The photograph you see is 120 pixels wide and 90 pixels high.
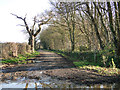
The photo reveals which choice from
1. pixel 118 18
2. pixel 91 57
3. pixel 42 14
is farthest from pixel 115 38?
pixel 42 14

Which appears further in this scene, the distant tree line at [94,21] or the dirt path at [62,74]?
the distant tree line at [94,21]

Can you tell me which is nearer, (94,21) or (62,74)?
(62,74)

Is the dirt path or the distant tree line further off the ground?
the distant tree line

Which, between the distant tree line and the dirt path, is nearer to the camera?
the dirt path

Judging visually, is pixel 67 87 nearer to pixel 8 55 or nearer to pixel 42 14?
pixel 8 55

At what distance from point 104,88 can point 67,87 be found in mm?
1405

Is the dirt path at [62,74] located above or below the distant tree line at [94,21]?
below

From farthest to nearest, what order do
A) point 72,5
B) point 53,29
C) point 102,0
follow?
point 53,29
point 102,0
point 72,5

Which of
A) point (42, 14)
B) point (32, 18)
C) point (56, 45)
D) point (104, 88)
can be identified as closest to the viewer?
point (104, 88)

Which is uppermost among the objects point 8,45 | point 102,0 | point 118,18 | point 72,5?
point 102,0

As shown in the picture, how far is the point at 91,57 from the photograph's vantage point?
14.8 metres

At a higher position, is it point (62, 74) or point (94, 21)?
→ point (94, 21)

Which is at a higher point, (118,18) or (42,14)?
(42,14)

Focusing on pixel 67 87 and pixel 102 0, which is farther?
pixel 102 0
